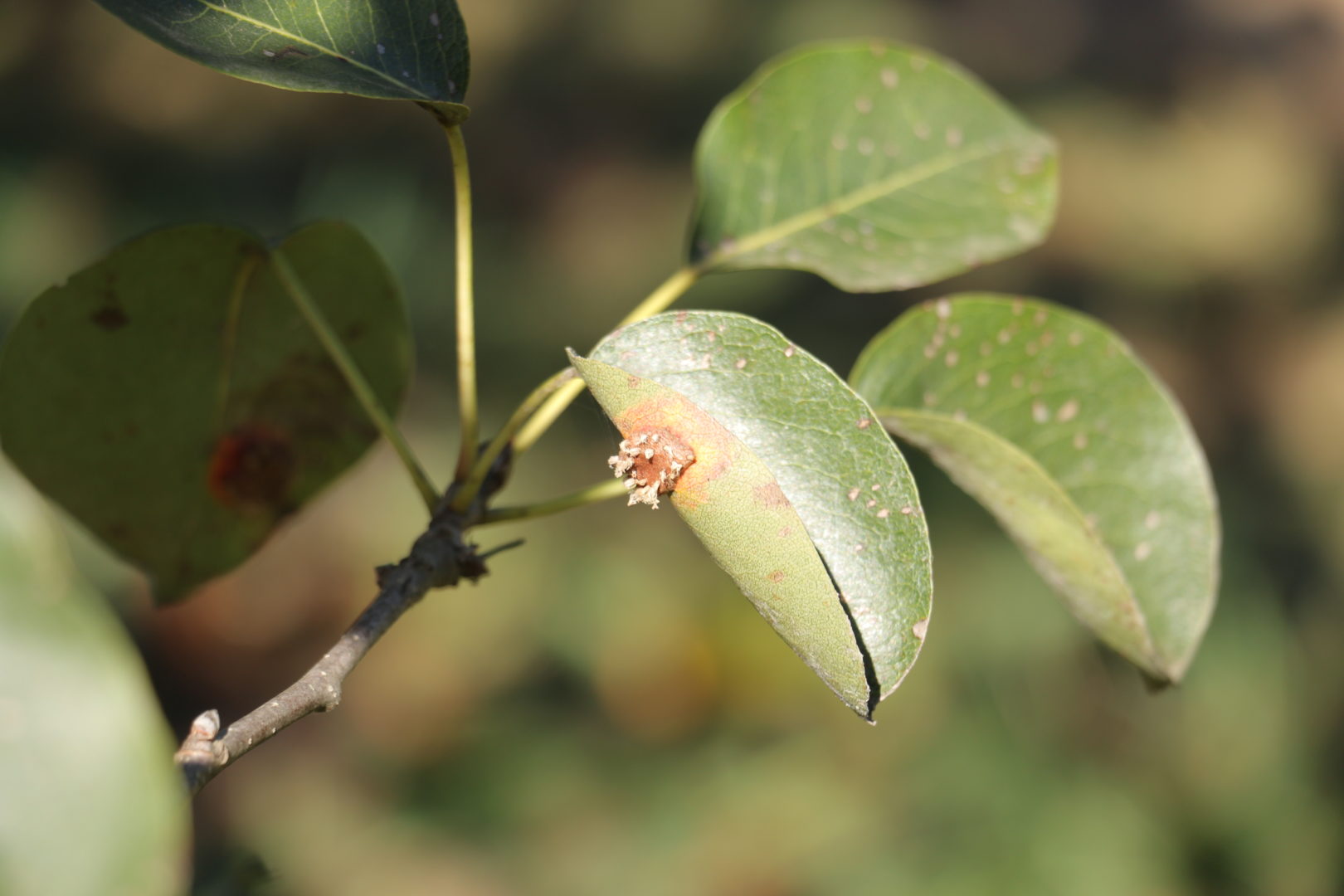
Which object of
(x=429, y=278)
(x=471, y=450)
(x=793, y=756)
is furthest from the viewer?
(x=429, y=278)

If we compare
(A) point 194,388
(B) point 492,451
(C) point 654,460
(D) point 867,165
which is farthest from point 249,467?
(D) point 867,165

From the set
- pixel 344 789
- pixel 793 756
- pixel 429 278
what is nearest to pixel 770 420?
pixel 793 756

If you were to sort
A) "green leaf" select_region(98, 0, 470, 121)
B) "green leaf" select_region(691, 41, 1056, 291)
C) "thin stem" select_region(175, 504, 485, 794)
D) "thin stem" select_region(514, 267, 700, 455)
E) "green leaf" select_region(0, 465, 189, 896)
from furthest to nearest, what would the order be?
"green leaf" select_region(691, 41, 1056, 291)
"thin stem" select_region(514, 267, 700, 455)
"green leaf" select_region(98, 0, 470, 121)
"thin stem" select_region(175, 504, 485, 794)
"green leaf" select_region(0, 465, 189, 896)

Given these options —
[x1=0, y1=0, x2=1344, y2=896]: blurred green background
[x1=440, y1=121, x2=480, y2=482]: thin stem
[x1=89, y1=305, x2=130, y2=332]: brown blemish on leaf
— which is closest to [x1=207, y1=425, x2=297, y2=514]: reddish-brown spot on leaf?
[x1=89, y1=305, x2=130, y2=332]: brown blemish on leaf

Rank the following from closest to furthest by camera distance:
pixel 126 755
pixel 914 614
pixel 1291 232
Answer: pixel 126 755
pixel 914 614
pixel 1291 232

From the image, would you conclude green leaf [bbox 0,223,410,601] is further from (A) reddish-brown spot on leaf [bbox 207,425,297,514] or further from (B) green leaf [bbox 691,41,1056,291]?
(B) green leaf [bbox 691,41,1056,291]

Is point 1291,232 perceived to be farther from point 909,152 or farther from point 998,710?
point 909,152
